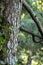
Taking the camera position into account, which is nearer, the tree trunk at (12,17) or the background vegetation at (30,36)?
the tree trunk at (12,17)

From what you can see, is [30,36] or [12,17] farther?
[30,36]

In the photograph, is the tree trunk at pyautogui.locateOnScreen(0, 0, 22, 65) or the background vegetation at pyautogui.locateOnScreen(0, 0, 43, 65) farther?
the background vegetation at pyautogui.locateOnScreen(0, 0, 43, 65)

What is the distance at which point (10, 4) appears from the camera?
206cm

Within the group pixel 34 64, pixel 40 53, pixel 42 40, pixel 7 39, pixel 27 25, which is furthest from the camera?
pixel 34 64

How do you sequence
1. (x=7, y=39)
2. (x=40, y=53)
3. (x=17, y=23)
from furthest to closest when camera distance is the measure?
(x=40, y=53) < (x=17, y=23) < (x=7, y=39)

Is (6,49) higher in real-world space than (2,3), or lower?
lower

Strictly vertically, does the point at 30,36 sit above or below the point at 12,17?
below

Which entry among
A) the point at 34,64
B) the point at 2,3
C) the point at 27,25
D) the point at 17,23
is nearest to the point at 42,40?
the point at 27,25

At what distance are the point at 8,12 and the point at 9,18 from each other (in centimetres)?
5

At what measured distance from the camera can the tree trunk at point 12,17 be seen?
202cm

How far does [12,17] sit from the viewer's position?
208cm

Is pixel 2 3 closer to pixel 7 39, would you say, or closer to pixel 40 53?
pixel 7 39

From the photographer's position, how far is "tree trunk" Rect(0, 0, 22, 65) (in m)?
2.02

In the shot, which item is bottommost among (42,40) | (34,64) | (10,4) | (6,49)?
(34,64)
